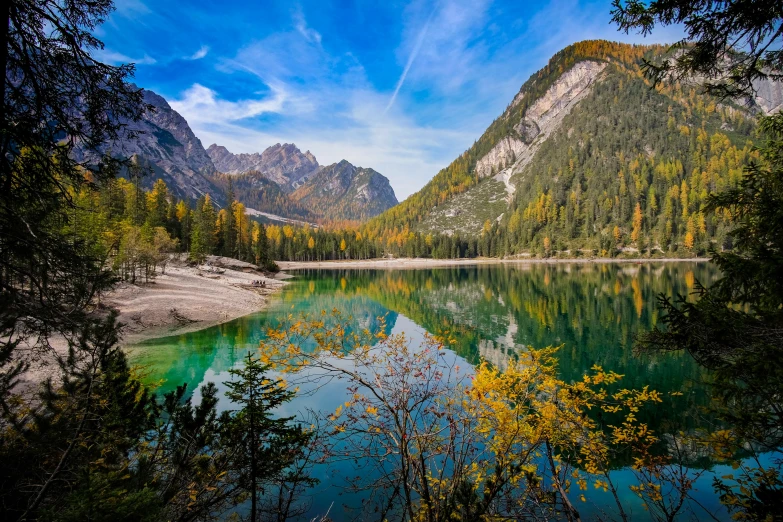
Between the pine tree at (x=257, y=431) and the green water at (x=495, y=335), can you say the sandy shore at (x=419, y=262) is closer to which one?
the green water at (x=495, y=335)

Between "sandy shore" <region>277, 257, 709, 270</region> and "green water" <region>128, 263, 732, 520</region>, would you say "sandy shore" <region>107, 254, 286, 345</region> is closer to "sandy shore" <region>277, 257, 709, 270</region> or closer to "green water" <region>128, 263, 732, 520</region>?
"green water" <region>128, 263, 732, 520</region>

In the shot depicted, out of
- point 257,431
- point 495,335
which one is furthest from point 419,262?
point 257,431

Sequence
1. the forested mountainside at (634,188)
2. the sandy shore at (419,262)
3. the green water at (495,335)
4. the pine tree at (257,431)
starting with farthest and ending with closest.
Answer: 1. the forested mountainside at (634,188)
2. the sandy shore at (419,262)
3. the green water at (495,335)
4. the pine tree at (257,431)

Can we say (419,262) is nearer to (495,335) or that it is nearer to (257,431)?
(495,335)

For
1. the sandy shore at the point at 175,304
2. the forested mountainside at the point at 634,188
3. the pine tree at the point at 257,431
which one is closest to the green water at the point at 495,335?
the pine tree at the point at 257,431

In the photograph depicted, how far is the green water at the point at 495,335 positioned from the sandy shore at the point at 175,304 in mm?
2010

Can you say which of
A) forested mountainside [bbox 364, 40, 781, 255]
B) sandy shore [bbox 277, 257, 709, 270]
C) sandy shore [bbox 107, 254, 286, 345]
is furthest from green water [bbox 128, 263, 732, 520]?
forested mountainside [bbox 364, 40, 781, 255]

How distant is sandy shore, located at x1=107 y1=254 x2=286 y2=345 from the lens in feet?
87.8

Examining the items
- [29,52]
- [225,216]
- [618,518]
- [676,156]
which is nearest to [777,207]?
[618,518]

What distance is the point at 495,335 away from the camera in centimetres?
2714

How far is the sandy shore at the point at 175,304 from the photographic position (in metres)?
26.8

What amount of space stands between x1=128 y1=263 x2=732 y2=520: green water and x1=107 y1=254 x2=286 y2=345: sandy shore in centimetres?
201

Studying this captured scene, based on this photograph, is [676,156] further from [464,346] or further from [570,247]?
[464,346]

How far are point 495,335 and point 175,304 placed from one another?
27.8m
